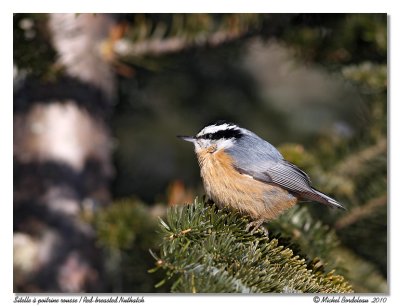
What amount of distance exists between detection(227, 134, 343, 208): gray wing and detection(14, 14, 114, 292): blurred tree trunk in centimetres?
75

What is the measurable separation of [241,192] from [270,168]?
0.15m

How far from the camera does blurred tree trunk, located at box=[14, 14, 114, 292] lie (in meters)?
2.57

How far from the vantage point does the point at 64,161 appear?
2.69 m

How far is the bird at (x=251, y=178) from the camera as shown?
2.18m

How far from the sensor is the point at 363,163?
266 centimetres

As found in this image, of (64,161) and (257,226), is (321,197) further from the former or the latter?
(64,161)

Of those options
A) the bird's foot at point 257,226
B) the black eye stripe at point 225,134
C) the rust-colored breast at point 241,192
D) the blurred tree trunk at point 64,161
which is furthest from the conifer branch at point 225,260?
the blurred tree trunk at point 64,161

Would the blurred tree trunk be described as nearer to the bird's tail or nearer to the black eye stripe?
the black eye stripe

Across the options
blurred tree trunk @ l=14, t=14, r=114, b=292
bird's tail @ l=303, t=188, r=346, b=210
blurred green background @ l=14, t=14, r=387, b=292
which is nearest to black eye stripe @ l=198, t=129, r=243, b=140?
blurred green background @ l=14, t=14, r=387, b=292

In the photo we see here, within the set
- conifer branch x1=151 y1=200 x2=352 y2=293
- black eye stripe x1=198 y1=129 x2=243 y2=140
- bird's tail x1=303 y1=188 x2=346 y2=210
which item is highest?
black eye stripe x1=198 y1=129 x2=243 y2=140

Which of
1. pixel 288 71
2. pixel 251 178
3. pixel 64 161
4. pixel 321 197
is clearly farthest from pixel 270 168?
pixel 64 161
